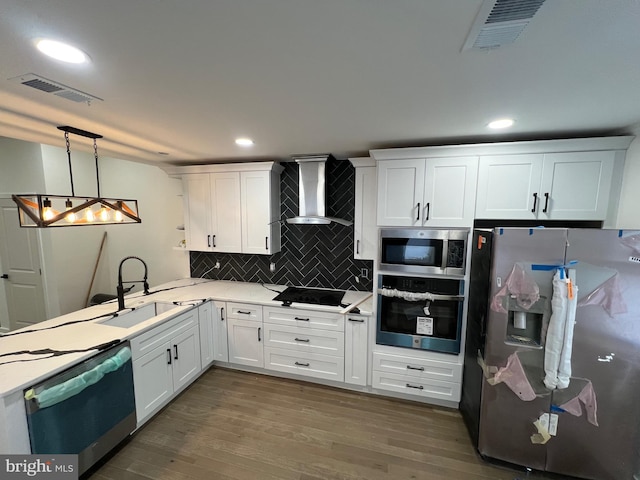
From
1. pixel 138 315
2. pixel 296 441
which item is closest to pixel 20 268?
pixel 138 315

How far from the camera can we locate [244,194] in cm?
298

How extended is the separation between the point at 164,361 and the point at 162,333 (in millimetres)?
263

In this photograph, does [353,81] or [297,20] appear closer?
[297,20]

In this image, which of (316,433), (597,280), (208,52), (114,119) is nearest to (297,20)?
(208,52)

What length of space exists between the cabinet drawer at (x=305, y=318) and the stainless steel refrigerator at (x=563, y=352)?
4.10ft

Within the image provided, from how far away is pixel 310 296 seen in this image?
2.77m

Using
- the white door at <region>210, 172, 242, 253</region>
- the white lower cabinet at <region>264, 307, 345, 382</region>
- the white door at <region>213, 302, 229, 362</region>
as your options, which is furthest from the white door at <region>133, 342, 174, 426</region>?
the white door at <region>210, 172, 242, 253</region>

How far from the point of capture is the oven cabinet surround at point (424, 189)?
213 cm

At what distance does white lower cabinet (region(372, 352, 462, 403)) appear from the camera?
229 centimetres

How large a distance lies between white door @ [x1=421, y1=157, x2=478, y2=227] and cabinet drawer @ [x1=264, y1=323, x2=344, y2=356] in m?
1.45

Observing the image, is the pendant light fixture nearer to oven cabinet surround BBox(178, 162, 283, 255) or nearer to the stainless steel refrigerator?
oven cabinet surround BBox(178, 162, 283, 255)

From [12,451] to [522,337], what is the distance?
123 inches

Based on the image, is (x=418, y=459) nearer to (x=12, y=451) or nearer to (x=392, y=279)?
(x=392, y=279)

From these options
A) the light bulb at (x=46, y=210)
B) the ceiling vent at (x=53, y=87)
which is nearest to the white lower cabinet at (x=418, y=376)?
the light bulb at (x=46, y=210)
